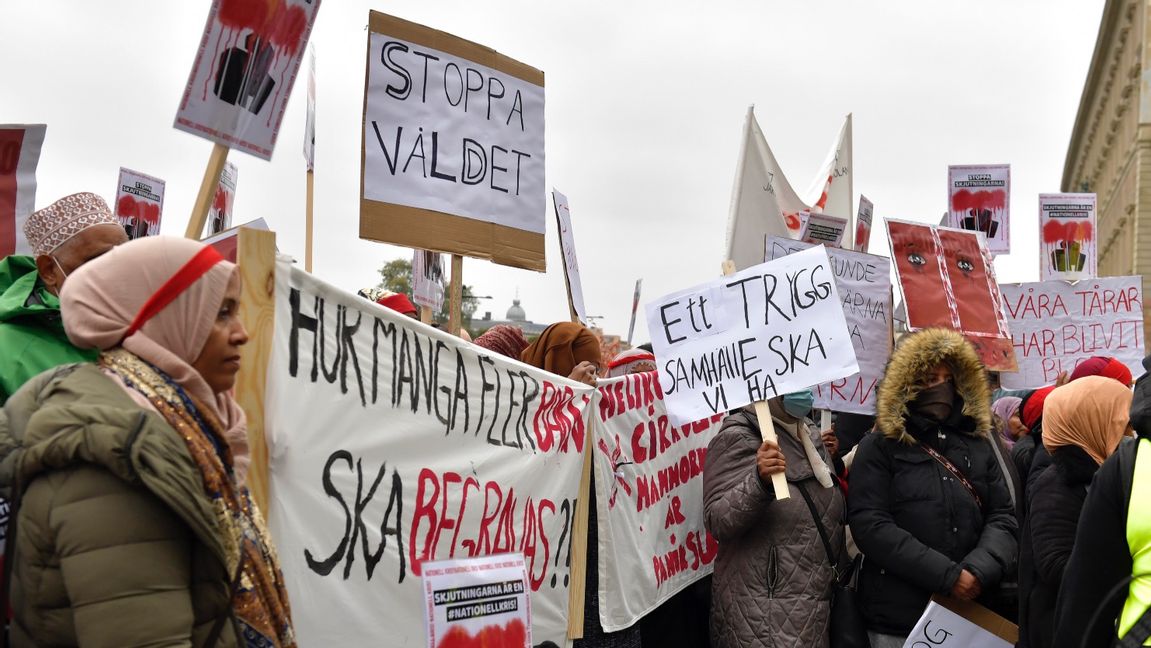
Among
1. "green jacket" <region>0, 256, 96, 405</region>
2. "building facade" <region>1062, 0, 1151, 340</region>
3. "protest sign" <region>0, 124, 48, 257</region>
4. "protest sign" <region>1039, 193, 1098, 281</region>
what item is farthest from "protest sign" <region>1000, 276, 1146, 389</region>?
"building facade" <region>1062, 0, 1151, 340</region>

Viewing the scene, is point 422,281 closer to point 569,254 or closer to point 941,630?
point 569,254

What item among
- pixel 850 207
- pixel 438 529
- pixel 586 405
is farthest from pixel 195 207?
pixel 850 207

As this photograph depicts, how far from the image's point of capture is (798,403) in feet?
17.5

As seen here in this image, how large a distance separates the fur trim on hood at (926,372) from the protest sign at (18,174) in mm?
3746

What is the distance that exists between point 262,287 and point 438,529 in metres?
1.08

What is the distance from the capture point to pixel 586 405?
495 cm

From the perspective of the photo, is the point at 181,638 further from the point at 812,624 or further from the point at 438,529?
the point at 812,624

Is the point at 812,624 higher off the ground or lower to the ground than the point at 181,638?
lower

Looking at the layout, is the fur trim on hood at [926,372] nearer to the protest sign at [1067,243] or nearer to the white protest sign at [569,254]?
the white protest sign at [569,254]

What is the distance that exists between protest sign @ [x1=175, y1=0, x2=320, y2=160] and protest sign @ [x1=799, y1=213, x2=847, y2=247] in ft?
17.2

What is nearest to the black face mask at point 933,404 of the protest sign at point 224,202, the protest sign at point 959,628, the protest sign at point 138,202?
the protest sign at point 959,628

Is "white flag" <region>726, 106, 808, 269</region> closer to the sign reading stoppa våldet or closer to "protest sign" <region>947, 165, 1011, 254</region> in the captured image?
the sign reading stoppa våldet

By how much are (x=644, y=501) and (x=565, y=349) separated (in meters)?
0.77

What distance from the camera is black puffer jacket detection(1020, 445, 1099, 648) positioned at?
428 centimetres
